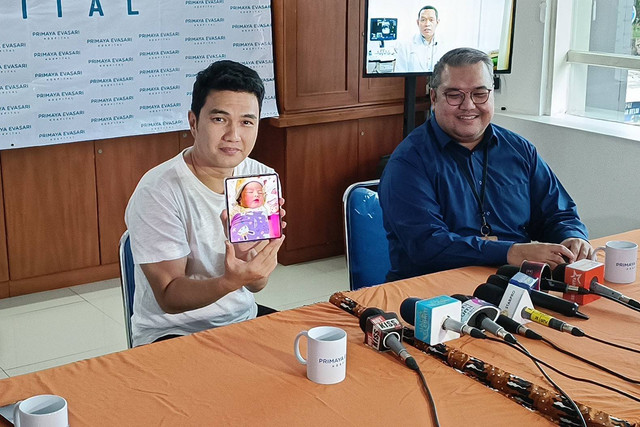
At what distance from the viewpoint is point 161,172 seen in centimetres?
225

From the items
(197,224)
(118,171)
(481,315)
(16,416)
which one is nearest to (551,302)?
(481,315)

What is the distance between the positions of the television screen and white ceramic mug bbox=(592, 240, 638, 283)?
6.73 ft

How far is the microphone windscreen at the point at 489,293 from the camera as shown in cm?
206

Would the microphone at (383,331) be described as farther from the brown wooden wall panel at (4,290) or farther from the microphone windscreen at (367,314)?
the brown wooden wall panel at (4,290)

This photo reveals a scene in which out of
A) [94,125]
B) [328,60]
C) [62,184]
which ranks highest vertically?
[328,60]

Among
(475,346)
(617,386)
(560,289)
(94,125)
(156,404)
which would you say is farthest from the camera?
(94,125)

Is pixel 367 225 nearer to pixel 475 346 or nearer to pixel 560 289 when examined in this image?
pixel 560 289

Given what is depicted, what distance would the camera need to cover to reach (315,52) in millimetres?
4559

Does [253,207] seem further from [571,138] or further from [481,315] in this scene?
[571,138]

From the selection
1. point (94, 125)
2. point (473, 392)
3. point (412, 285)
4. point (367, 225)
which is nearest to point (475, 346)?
point (473, 392)

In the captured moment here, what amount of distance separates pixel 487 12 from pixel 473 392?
10.2ft

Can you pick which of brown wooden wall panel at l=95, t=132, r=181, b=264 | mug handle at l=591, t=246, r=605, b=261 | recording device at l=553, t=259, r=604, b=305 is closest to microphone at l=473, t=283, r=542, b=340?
recording device at l=553, t=259, r=604, b=305

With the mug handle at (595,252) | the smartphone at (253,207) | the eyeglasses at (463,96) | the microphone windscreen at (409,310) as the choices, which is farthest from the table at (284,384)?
the eyeglasses at (463,96)

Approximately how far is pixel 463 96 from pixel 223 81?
0.84 meters
